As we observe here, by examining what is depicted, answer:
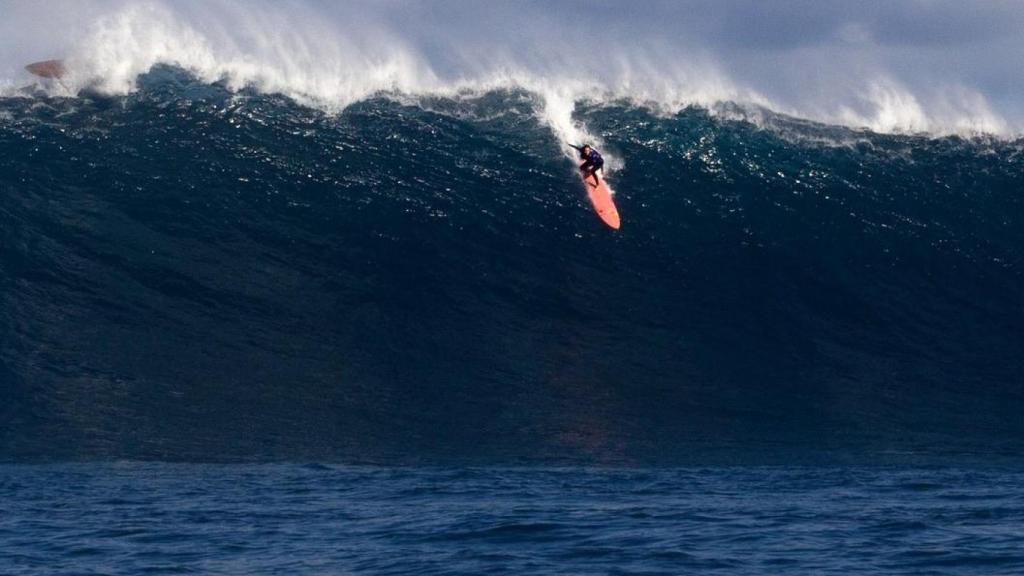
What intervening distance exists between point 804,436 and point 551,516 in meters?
4.69

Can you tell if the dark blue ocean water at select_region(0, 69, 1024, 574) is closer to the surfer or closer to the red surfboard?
the red surfboard

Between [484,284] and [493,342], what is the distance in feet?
4.77

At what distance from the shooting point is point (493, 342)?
55.8ft

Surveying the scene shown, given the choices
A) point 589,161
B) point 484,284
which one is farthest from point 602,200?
point 484,284

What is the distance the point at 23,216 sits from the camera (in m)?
18.9

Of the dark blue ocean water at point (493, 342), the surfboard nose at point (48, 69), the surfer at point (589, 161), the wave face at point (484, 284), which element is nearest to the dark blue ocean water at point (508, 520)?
the dark blue ocean water at point (493, 342)

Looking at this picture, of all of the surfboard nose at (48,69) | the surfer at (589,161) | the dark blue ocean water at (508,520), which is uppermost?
the surfboard nose at (48,69)

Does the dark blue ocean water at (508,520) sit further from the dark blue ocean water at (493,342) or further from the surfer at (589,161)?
the surfer at (589,161)

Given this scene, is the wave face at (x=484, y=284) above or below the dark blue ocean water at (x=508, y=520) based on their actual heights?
above

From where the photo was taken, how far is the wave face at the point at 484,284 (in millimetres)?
14922

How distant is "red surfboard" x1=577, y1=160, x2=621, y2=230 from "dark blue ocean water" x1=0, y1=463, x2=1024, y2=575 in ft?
23.6

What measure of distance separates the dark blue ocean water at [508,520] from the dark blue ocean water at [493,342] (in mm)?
46

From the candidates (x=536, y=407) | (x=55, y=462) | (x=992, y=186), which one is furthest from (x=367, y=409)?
(x=992, y=186)

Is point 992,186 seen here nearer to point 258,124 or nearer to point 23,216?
point 258,124
